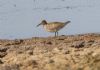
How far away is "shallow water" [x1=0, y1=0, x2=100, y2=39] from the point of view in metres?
19.6

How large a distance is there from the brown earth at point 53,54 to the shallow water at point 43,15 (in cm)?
370

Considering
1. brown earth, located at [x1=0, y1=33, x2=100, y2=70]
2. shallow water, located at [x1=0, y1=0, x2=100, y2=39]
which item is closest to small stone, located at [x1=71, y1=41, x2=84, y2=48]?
brown earth, located at [x1=0, y1=33, x2=100, y2=70]

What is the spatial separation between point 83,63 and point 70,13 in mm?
10383

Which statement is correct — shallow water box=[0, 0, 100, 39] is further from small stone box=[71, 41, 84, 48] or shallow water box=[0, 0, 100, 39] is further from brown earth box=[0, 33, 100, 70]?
small stone box=[71, 41, 84, 48]

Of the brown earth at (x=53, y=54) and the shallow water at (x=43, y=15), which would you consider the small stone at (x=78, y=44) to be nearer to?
the brown earth at (x=53, y=54)

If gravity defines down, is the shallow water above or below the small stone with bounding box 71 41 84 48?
above

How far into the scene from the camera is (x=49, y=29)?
1719cm

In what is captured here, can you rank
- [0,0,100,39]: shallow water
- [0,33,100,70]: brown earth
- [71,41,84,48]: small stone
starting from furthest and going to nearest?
1. [0,0,100,39]: shallow water
2. [71,41,84,48]: small stone
3. [0,33,100,70]: brown earth

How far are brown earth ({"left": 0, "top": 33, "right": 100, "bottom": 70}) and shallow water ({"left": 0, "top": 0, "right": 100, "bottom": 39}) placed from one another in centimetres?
370

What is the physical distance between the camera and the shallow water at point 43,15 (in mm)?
19641

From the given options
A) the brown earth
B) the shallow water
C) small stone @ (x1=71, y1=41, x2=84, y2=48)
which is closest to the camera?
the brown earth

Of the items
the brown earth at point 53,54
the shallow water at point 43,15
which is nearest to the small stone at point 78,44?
the brown earth at point 53,54

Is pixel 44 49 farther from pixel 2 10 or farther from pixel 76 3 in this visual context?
pixel 76 3

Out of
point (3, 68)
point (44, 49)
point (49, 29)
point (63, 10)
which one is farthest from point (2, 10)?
point (3, 68)
